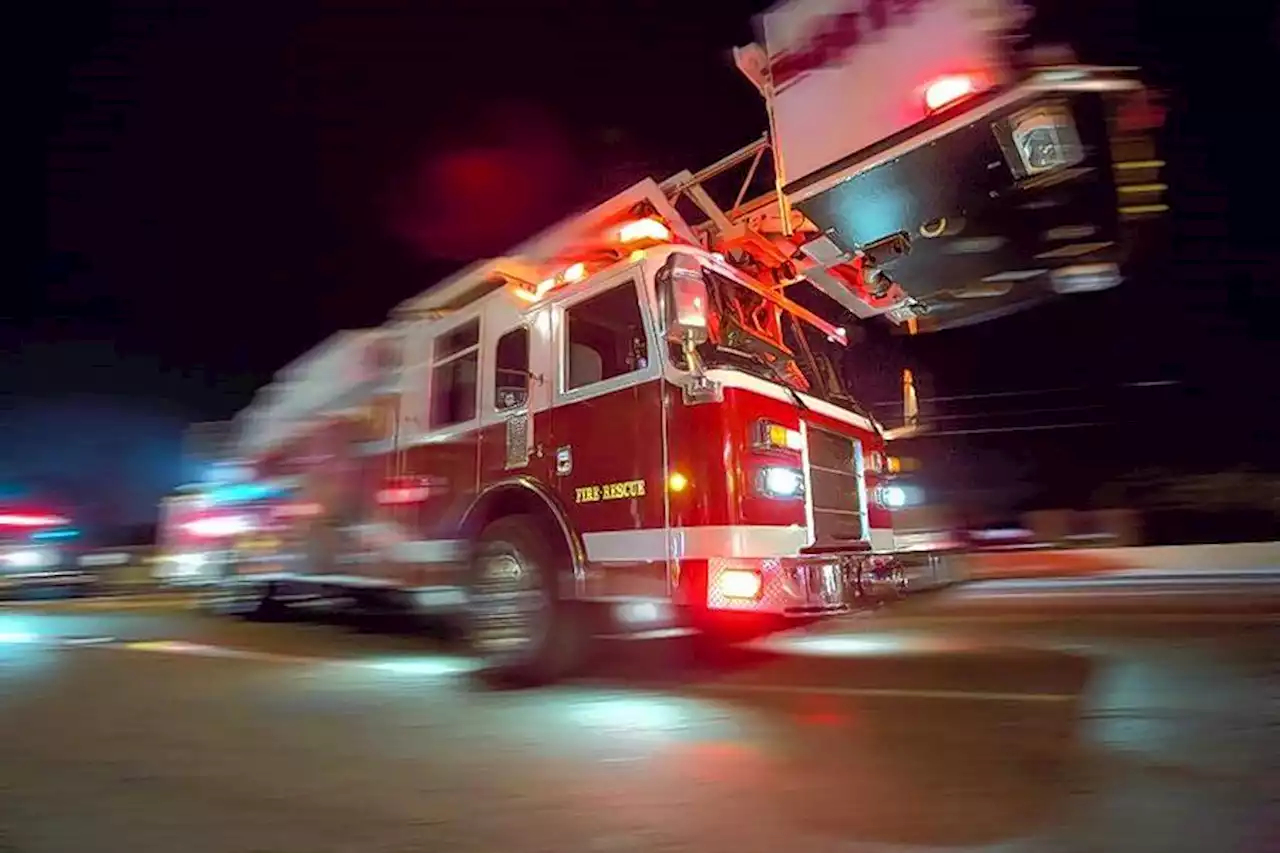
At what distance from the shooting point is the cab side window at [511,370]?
7.29m

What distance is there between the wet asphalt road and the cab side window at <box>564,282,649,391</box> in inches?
81.0

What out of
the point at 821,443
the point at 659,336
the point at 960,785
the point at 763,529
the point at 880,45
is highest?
the point at 880,45

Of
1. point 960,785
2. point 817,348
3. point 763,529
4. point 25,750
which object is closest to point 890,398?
point 817,348

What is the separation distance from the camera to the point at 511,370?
7422mm

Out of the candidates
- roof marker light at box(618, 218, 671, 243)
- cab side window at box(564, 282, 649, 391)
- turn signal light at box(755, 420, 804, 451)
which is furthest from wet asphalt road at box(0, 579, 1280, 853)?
roof marker light at box(618, 218, 671, 243)

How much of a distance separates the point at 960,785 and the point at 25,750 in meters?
4.58

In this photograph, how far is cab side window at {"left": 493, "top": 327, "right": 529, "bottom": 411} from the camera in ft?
23.9

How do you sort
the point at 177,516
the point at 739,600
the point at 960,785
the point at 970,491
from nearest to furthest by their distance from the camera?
the point at 960,785, the point at 739,600, the point at 177,516, the point at 970,491

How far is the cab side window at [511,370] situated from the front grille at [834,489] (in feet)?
6.64

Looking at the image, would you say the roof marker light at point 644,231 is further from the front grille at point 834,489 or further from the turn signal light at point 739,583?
the turn signal light at point 739,583

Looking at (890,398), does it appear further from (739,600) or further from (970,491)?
(970,491)

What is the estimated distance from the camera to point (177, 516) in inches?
552

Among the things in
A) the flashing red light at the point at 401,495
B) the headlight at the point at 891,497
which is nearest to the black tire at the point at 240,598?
the flashing red light at the point at 401,495

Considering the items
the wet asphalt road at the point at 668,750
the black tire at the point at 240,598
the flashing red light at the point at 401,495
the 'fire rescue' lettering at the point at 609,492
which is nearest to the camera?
the wet asphalt road at the point at 668,750
